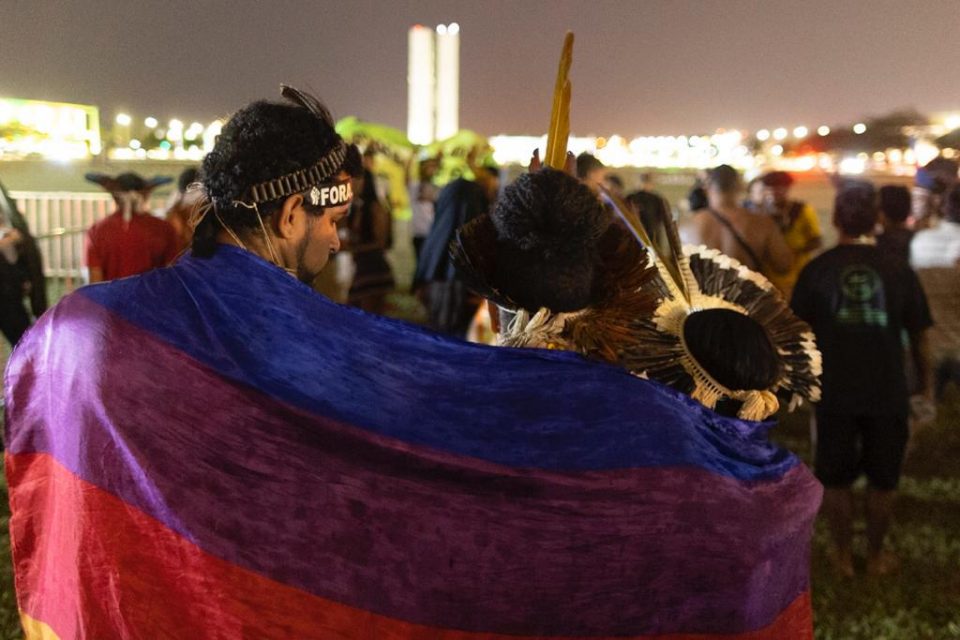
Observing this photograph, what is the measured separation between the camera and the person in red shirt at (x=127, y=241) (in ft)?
20.2

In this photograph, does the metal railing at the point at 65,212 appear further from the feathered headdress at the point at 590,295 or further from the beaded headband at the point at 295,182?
the feathered headdress at the point at 590,295

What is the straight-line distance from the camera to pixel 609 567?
203 cm

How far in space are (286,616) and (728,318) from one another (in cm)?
124

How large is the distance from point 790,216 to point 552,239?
247 inches

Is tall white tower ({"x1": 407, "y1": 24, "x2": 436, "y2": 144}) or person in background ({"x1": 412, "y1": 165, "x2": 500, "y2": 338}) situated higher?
tall white tower ({"x1": 407, "y1": 24, "x2": 436, "y2": 144})

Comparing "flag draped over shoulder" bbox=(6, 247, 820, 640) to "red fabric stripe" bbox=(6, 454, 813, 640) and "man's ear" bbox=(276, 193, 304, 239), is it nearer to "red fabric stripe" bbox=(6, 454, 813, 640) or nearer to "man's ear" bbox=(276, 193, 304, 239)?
"red fabric stripe" bbox=(6, 454, 813, 640)

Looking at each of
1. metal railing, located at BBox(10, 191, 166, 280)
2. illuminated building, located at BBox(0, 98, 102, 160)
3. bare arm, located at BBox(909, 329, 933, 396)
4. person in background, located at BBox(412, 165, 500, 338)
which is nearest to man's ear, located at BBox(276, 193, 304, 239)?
bare arm, located at BBox(909, 329, 933, 396)

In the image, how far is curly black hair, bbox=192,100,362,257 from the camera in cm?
233

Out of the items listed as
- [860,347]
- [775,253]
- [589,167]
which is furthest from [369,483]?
[589,167]

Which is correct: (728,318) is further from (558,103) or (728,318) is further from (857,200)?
(857,200)

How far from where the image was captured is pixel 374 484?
2006mm

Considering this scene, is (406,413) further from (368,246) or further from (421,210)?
(421,210)

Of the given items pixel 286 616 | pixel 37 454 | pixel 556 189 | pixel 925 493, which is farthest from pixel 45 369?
pixel 925 493

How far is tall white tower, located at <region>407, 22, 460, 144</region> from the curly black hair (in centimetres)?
8228
